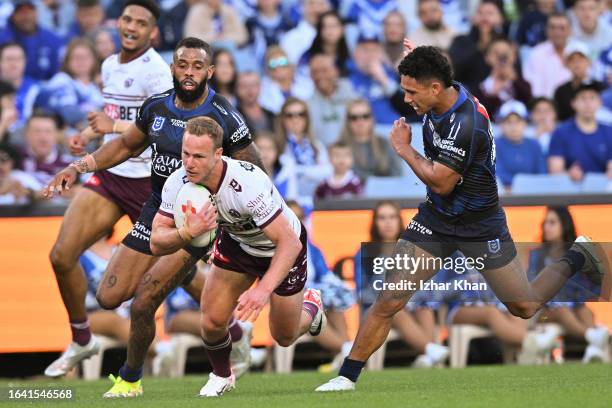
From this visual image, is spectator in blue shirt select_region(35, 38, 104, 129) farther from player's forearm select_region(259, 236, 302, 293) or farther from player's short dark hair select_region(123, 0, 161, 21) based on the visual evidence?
player's forearm select_region(259, 236, 302, 293)

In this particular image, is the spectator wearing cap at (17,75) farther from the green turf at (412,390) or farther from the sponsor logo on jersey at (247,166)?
the sponsor logo on jersey at (247,166)

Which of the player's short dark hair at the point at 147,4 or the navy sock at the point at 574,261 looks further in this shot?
the player's short dark hair at the point at 147,4

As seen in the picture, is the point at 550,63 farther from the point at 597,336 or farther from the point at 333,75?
the point at 597,336

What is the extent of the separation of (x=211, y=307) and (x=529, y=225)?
4927 millimetres

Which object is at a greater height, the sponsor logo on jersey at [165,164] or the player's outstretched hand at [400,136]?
the player's outstretched hand at [400,136]

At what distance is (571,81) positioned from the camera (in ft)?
56.7

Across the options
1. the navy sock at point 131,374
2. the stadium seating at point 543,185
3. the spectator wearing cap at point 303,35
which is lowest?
the navy sock at point 131,374

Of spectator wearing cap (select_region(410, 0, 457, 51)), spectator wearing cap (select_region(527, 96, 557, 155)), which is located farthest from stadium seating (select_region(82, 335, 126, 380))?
spectator wearing cap (select_region(410, 0, 457, 51))

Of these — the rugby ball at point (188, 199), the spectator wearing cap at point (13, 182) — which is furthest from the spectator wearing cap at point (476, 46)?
the rugby ball at point (188, 199)

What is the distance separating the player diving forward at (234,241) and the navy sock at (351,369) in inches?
19.9

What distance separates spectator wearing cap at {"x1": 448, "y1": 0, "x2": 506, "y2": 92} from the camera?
17.5 metres

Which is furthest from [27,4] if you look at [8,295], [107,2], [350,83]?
[8,295]

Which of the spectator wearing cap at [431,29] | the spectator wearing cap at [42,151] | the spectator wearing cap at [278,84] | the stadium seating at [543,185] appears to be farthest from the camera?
the spectator wearing cap at [431,29]

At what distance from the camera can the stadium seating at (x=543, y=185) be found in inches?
575
